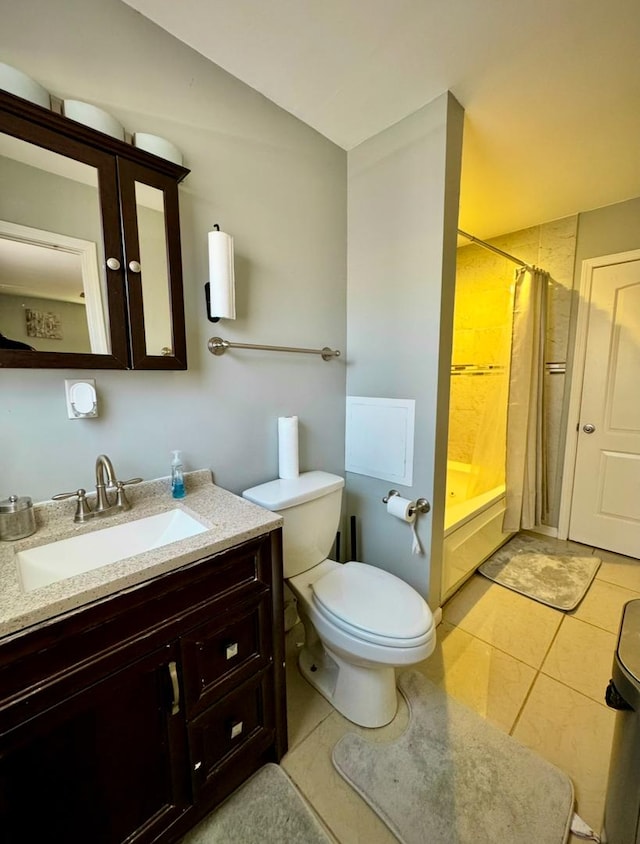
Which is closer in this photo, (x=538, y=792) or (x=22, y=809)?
(x=22, y=809)

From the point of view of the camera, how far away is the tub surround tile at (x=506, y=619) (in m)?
1.67

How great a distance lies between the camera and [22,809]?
2.15 ft

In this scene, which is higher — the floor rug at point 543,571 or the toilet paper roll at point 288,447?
the toilet paper roll at point 288,447

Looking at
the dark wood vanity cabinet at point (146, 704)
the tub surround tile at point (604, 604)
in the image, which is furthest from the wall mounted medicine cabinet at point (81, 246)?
the tub surround tile at point (604, 604)

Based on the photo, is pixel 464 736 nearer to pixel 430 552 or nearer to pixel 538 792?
pixel 538 792

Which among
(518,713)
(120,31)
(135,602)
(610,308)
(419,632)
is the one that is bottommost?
(518,713)

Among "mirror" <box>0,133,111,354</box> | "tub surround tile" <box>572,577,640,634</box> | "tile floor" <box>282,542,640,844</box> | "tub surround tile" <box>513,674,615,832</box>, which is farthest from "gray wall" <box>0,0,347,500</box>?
"tub surround tile" <box>572,577,640,634</box>

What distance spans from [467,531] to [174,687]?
5.50ft

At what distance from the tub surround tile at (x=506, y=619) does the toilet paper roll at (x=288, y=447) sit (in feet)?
3.99

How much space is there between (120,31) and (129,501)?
1.52 m

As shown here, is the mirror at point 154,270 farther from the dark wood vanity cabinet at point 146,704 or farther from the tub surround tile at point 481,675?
the tub surround tile at point 481,675

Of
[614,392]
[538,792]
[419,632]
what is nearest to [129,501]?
[419,632]

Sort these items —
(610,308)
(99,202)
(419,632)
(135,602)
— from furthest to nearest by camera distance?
(610,308) < (419,632) < (99,202) < (135,602)

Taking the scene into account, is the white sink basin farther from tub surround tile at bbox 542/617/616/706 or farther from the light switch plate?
tub surround tile at bbox 542/617/616/706
